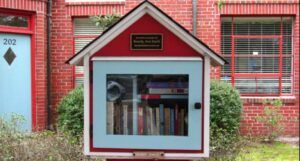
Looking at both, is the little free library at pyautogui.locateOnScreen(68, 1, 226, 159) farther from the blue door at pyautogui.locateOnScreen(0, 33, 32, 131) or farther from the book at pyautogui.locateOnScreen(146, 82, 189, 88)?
the blue door at pyautogui.locateOnScreen(0, 33, 32, 131)

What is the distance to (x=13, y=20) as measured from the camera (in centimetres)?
945

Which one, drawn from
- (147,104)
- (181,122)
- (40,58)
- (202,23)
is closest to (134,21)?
(147,104)

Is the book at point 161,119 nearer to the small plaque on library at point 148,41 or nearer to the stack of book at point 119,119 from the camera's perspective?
the stack of book at point 119,119

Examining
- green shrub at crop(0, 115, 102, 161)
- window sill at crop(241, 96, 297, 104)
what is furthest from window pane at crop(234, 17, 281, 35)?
green shrub at crop(0, 115, 102, 161)

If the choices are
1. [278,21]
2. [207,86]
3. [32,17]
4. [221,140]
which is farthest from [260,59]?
[207,86]

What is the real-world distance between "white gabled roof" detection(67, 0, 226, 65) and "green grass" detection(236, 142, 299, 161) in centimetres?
344

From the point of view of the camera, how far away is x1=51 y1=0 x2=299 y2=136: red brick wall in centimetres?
1005

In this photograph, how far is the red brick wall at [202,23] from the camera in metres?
10.0

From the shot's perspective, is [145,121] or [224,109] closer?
[145,121]

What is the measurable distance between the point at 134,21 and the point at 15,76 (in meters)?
6.09

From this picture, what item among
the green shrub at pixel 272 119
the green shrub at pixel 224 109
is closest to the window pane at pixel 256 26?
the green shrub at pixel 272 119

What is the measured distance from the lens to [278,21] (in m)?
10.3

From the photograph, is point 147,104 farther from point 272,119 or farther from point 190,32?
point 272,119

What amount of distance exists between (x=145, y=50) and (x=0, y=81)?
603cm
